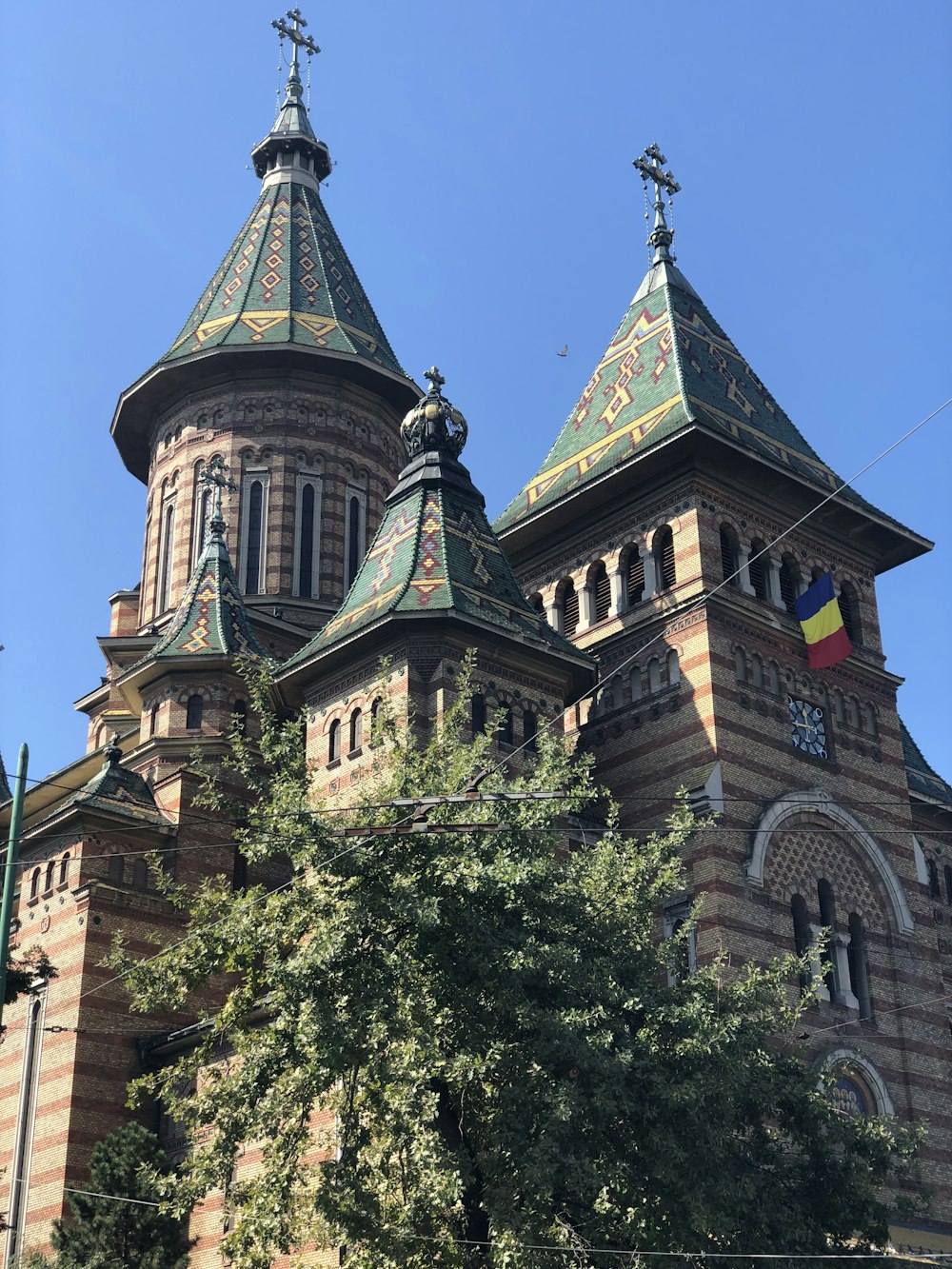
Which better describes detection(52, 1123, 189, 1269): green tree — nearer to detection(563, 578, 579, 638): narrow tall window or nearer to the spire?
detection(563, 578, 579, 638): narrow tall window

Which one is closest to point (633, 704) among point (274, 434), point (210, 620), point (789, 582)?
point (789, 582)

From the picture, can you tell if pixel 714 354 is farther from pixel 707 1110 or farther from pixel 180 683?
pixel 707 1110

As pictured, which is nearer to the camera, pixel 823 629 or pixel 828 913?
pixel 828 913

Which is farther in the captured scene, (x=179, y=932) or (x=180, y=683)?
(x=180, y=683)

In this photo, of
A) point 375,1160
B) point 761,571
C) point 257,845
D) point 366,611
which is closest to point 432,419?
point 366,611

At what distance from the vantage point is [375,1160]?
20.4 meters

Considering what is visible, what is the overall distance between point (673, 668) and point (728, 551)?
2.93m

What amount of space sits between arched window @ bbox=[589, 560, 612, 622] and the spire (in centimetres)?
2128

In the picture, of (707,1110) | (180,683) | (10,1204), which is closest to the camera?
(707,1110)

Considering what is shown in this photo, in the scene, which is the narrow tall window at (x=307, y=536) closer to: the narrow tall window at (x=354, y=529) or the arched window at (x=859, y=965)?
the narrow tall window at (x=354, y=529)

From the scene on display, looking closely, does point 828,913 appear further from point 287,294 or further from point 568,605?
point 287,294

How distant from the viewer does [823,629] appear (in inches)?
1353

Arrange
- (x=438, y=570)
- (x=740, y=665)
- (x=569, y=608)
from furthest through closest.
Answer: (x=569, y=608) < (x=740, y=665) < (x=438, y=570)

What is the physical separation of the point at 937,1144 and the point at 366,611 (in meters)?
13.8
